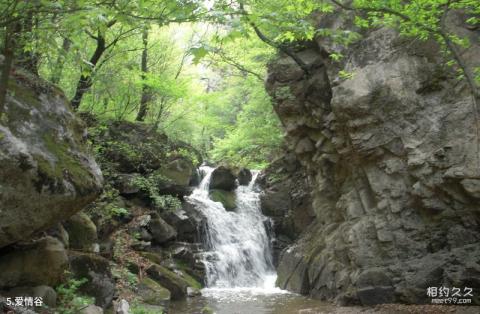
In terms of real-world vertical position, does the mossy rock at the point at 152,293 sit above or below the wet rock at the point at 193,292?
above

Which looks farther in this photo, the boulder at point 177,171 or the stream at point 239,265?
the boulder at point 177,171

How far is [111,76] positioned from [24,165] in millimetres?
7896

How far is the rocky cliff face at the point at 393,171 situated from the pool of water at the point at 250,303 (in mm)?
633

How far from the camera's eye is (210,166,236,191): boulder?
66.0ft

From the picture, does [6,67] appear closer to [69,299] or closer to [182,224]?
[69,299]

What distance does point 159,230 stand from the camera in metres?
14.6

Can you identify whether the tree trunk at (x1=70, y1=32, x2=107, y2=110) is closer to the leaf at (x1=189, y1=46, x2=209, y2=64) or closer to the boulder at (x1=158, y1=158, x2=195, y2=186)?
the boulder at (x1=158, y1=158, x2=195, y2=186)

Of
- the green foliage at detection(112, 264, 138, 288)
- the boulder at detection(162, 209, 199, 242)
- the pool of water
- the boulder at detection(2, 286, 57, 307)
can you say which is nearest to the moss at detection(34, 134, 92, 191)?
the boulder at detection(2, 286, 57, 307)

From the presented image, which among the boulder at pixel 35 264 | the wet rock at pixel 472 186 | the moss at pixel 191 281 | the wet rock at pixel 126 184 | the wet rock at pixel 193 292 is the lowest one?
the wet rock at pixel 193 292

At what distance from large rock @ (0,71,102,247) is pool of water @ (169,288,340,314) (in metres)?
5.25

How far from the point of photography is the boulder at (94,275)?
7457mm

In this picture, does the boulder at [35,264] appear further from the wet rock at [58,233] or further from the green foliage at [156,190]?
the green foliage at [156,190]

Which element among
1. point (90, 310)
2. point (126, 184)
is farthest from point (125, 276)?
point (126, 184)

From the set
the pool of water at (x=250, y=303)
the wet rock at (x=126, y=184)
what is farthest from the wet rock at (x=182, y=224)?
the pool of water at (x=250, y=303)
